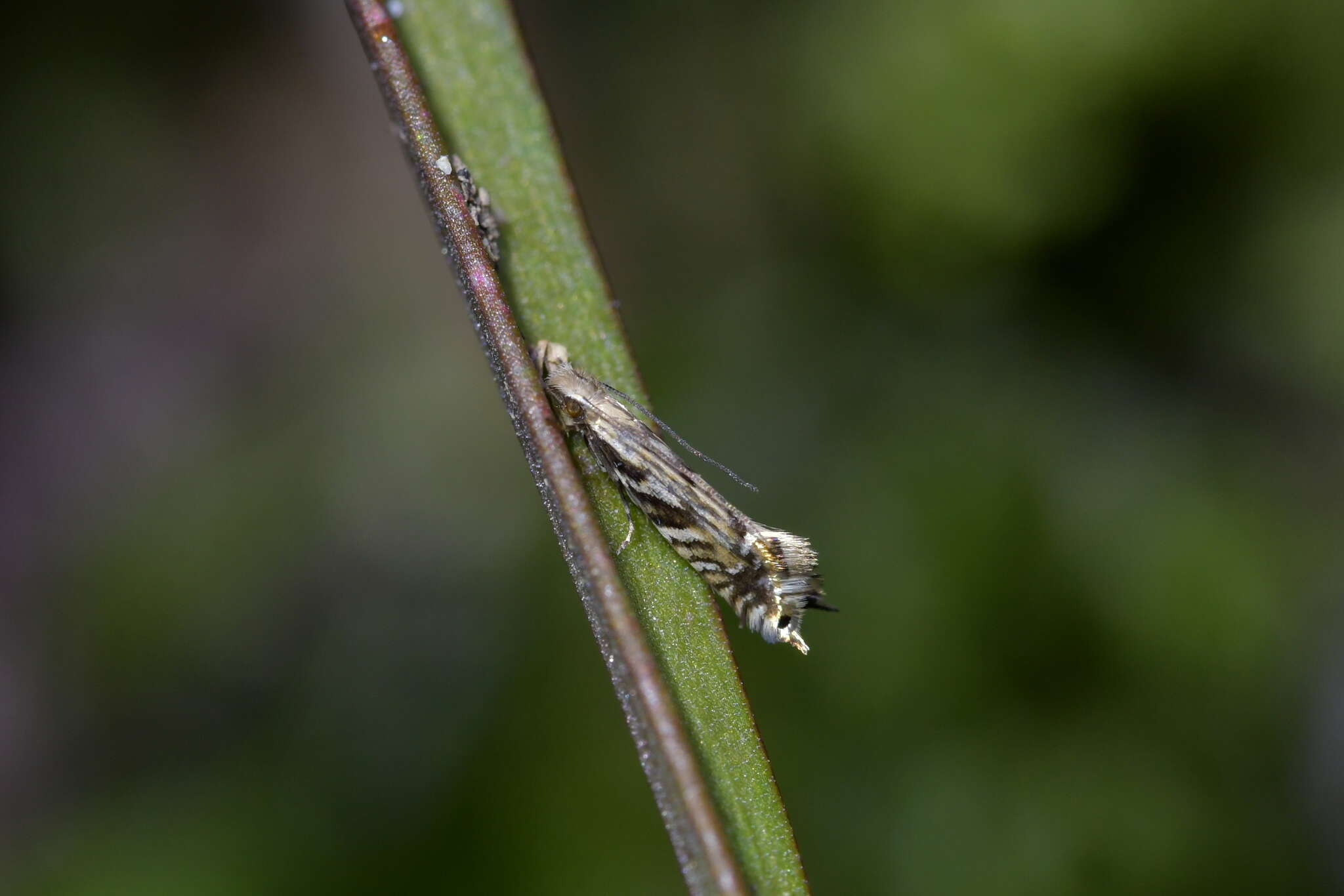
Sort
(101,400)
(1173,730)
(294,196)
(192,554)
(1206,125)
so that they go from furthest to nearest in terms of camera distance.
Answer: (294,196), (101,400), (192,554), (1206,125), (1173,730)

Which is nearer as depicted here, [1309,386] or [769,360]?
[1309,386]

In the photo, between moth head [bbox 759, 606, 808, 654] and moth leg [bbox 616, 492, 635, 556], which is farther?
moth head [bbox 759, 606, 808, 654]

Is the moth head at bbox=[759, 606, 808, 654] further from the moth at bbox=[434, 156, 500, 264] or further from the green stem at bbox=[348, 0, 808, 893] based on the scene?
the moth at bbox=[434, 156, 500, 264]

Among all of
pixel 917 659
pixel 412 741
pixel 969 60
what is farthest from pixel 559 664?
pixel 969 60

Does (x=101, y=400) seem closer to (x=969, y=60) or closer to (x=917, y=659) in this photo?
(x=917, y=659)

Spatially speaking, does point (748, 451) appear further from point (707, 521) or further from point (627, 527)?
point (627, 527)

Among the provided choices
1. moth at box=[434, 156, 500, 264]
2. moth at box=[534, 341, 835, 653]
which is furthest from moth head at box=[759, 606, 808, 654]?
moth at box=[434, 156, 500, 264]

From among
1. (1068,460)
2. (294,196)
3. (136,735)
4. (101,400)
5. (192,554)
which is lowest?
(136,735)
